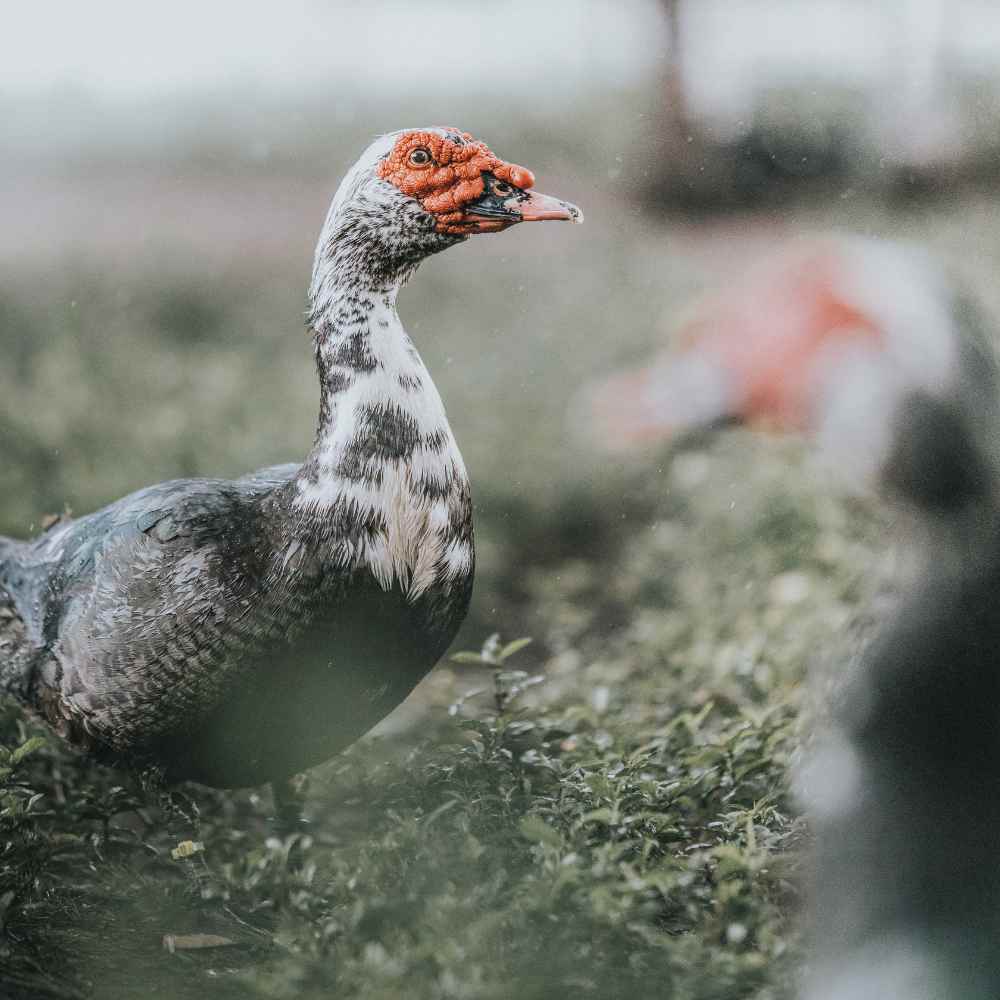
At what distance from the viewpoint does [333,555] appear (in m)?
1.96

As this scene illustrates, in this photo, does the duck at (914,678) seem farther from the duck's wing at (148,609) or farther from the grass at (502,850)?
the duck's wing at (148,609)

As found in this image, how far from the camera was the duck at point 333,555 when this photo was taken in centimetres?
197

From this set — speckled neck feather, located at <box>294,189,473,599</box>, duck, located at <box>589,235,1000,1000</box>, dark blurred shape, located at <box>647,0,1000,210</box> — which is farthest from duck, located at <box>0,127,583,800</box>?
dark blurred shape, located at <box>647,0,1000,210</box>

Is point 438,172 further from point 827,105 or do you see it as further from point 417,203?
point 827,105

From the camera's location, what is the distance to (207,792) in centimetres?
262

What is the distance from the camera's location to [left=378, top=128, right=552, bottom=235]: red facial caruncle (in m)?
2.02

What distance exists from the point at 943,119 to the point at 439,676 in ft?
6.43

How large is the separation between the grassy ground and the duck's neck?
1.73 ft

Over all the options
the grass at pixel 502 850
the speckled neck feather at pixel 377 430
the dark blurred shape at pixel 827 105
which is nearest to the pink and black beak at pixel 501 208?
the speckled neck feather at pixel 377 430

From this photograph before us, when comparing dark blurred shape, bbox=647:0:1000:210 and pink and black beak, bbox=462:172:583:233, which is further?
dark blurred shape, bbox=647:0:1000:210

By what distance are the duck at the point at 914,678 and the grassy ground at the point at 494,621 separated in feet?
A: 0.51

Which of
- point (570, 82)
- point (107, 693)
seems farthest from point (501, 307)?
point (107, 693)

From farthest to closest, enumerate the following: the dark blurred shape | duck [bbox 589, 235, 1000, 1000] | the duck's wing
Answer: the dark blurred shape, the duck's wing, duck [bbox 589, 235, 1000, 1000]

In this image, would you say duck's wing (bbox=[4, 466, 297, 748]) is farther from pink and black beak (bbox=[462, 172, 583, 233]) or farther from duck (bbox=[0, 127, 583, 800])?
pink and black beak (bbox=[462, 172, 583, 233])
